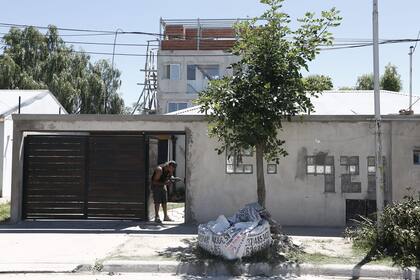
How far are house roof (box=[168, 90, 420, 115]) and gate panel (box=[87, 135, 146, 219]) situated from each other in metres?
5.62

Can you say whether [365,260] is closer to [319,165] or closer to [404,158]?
[319,165]

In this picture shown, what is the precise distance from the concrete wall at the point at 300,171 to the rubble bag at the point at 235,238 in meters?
3.41

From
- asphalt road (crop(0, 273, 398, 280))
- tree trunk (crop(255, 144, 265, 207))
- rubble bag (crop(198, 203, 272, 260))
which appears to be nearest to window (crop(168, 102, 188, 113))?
tree trunk (crop(255, 144, 265, 207))

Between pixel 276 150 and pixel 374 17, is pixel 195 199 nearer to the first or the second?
pixel 276 150

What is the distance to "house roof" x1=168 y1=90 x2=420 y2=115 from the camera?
19.5 m

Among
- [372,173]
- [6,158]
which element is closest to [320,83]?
[372,173]

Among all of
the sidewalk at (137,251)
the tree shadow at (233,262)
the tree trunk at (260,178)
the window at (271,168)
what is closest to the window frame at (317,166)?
the window at (271,168)

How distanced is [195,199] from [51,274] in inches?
208

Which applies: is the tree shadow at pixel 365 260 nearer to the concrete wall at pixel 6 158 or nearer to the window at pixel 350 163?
the window at pixel 350 163

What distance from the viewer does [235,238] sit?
8.68m

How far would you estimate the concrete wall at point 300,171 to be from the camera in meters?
12.6

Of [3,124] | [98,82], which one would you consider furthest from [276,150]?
[98,82]

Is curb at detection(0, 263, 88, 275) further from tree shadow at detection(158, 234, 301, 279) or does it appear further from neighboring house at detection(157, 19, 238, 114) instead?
neighboring house at detection(157, 19, 238, 114)

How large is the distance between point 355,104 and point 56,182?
12.4 meters
